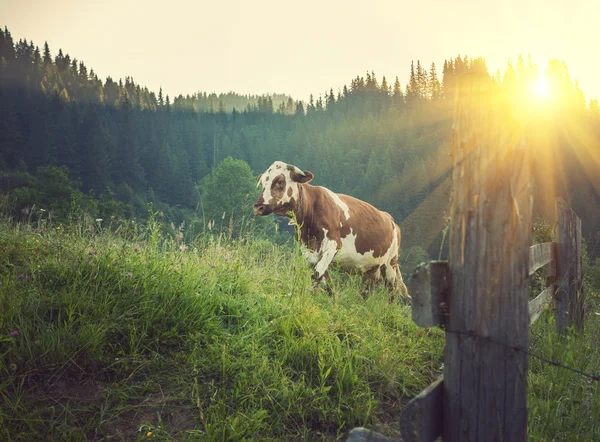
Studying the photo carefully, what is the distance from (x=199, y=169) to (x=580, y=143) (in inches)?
3428

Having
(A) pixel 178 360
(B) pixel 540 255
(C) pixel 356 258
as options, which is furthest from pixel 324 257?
(A) pixel 178 360

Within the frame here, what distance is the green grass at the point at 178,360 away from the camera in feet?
8.44

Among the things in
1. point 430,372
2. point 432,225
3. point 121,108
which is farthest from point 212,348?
point 121,108

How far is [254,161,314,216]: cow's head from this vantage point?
6.77 meters

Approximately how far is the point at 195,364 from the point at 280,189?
4124 millimetres

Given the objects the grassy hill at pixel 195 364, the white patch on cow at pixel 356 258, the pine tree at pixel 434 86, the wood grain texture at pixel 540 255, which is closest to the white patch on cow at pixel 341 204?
the white patch on cow at pixel 356 258

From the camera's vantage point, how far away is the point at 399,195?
74562mm

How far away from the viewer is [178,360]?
316 centimetres

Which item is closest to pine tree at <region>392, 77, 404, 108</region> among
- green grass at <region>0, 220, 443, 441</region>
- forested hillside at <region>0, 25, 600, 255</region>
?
forested hillside at <region>0, 25, 600, 255</region>

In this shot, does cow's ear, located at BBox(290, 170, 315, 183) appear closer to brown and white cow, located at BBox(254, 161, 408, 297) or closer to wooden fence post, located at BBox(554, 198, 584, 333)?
brown and white cow, located at BBox(254, 161, 408, 297)

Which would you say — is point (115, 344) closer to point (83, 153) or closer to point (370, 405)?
point (370, 405)

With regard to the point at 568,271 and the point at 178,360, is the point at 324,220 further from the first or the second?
the point at 178,360

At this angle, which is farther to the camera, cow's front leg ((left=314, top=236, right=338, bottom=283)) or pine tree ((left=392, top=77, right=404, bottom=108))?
pine tree ((left=392, top=77, right=404, bottom=108))

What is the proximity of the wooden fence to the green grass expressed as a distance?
1.28 metres
